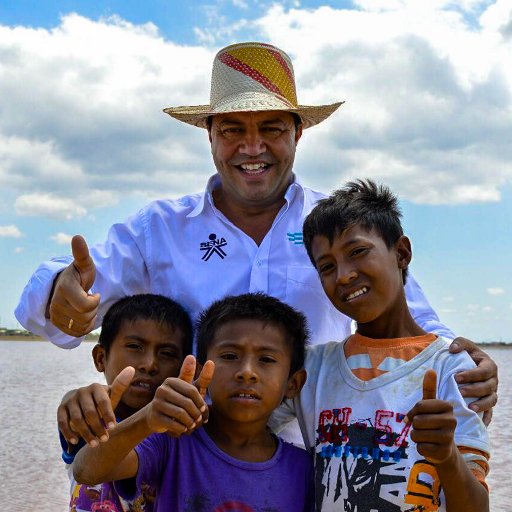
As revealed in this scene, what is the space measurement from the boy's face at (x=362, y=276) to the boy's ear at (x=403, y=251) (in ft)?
0.18

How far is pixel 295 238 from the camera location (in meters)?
3.90

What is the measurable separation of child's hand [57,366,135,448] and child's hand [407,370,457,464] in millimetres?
986

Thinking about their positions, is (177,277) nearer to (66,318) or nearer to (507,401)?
(66,318)

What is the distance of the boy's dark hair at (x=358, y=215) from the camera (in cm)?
325

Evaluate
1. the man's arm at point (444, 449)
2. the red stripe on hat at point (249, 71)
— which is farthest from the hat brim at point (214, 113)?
the man's arm at point (444, 449)

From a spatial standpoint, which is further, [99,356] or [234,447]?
[99,356]

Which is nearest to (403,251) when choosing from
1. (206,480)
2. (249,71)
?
(206,480)

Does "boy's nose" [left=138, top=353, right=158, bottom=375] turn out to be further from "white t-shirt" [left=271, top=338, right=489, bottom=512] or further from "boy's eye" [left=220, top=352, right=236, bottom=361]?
"white t-shirt" [left=271, top=338, right=489, bottom=512]

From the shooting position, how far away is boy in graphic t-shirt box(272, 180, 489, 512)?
2.68 metres

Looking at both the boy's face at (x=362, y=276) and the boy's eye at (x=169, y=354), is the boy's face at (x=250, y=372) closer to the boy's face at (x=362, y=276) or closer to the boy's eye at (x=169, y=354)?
the boy's face at (x=362, y=276)

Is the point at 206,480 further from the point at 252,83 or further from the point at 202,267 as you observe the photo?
the point at 252,83

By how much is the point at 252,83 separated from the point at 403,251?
4.39 feet

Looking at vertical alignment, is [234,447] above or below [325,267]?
below

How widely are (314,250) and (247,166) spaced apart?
0.81m
